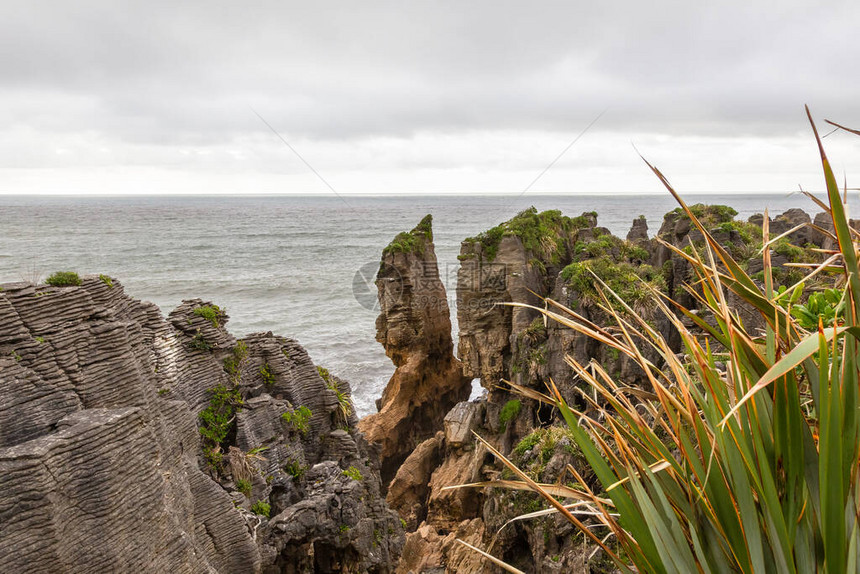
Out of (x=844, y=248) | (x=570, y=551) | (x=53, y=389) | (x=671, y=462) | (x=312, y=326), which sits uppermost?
(x=844, y=248)

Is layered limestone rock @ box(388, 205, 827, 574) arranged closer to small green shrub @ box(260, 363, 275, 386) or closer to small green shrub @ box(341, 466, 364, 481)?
small green shrub @ box(341, 466, 364, 481)

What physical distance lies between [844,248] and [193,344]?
13.2 metres

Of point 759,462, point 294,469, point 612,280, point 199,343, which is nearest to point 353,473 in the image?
point 294,469

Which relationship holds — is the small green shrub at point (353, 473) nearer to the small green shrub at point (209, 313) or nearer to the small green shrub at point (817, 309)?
the small green shrub at point (209, 313)

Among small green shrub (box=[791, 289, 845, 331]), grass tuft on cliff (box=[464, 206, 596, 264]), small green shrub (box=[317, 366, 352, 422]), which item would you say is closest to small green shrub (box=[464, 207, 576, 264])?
grass tuft on cliff (box=[464, 206, 596, 264])

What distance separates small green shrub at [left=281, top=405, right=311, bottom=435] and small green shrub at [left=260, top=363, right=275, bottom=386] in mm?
1058

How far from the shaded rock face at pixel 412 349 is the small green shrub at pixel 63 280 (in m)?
15.4

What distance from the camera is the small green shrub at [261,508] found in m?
12.9

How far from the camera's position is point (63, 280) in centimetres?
996

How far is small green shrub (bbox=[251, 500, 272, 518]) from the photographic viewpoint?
12.9 meters

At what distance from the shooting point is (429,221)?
2755 centimetres

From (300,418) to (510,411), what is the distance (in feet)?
26.3

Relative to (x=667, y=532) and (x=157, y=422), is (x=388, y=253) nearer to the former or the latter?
(x=157, y=422)

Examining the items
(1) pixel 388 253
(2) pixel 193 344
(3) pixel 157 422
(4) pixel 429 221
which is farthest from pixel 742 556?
(4) pixel 429 221
